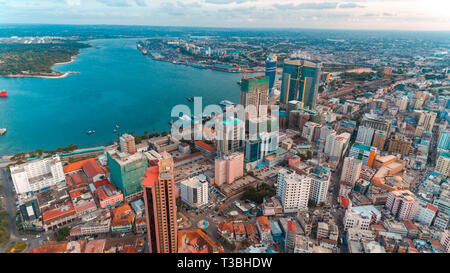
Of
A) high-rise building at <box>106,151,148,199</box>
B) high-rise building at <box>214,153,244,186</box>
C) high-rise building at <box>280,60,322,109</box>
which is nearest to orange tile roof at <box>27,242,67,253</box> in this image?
high-rise building at <box>106,151,148,199</box>

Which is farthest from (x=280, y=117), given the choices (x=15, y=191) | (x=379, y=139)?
(x=15, y=191)

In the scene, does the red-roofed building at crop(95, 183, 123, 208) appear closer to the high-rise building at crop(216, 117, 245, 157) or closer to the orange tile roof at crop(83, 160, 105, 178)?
the orange tile roof at crop(83, 160, 105, 178)

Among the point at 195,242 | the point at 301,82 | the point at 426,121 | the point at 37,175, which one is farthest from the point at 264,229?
the point at 301,82

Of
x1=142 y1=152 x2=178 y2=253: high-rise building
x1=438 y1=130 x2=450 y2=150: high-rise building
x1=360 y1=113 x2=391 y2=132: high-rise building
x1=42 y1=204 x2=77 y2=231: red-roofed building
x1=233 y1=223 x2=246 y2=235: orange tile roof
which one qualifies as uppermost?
x1=142 y1=152 x2=178 y2=253: high-rise building

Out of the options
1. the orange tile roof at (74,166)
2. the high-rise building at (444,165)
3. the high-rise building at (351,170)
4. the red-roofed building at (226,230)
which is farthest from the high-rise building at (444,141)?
the orange tile roof at (74,166)

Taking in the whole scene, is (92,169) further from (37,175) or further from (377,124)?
(377,124)

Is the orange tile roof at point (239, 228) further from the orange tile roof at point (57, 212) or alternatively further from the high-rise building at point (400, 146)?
the high-rise building at point (400, 146)

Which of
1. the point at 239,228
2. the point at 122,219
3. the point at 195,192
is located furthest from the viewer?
the point at 195,192
